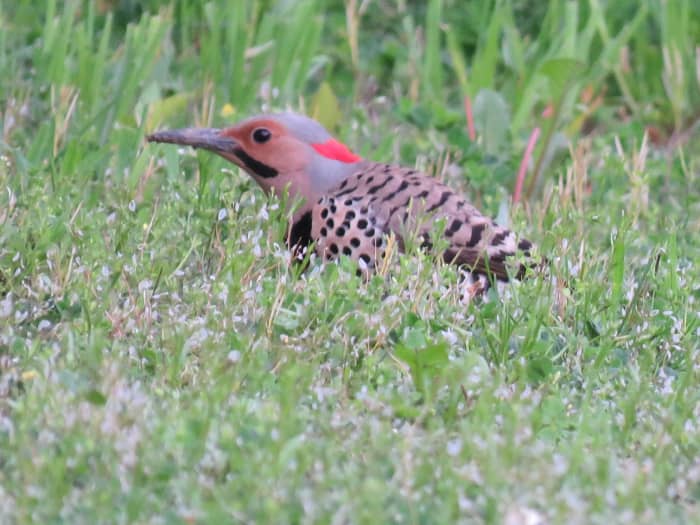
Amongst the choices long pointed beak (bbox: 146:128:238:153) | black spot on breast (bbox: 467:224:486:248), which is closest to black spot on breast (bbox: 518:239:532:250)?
black spot on breast (bbox: 467:224:486:248)

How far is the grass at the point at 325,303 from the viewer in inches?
130

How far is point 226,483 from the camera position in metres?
3.35

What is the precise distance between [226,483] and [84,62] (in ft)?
12.1

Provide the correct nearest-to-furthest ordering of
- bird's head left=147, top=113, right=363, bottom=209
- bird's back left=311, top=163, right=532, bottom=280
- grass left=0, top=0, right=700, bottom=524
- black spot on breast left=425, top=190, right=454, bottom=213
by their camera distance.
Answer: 1. grass left=0, top=0, right=700, bottom=524
2. bird's back left=311, top=163, right=532, bottom=280
3. black spot on breast left=425, top=190, right=454, bottom=213
4. bird's head left=147, top=113, right=363, bottom=209

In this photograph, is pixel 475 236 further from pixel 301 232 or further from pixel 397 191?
pixel 301 232

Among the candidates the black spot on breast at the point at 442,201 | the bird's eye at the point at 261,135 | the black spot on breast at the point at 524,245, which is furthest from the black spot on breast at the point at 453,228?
the bird's eye at the point at 261,135

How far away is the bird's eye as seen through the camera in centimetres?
552

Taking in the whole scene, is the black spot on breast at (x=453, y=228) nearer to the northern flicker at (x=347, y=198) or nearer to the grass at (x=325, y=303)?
the northern flicker at (x=347, y=198)

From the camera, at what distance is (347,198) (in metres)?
5.29

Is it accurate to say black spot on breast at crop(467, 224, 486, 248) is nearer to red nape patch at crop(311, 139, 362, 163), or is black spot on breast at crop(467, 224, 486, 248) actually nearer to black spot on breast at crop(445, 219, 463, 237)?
black spot on breast at crop(445, 219, 463, 237)

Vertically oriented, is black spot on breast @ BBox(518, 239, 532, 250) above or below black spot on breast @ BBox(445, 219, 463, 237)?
below

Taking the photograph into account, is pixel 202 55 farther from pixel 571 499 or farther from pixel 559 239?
pixel 571 499

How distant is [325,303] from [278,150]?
1.21 meters

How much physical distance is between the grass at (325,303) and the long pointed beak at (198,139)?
5.6 inches
